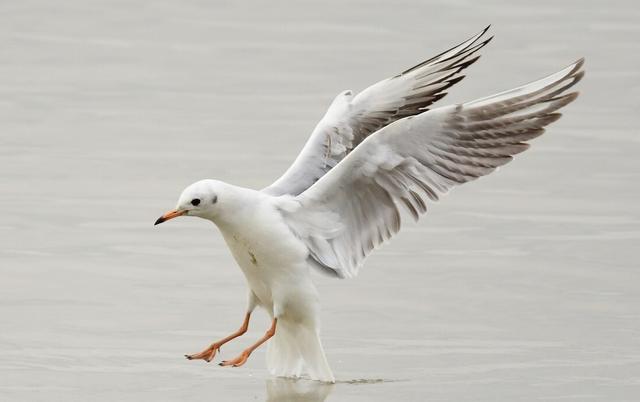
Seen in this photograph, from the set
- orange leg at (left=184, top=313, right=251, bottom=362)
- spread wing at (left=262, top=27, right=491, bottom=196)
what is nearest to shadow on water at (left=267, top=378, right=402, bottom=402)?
orange leg at (left=184, top=313, right=251, bottom=362)

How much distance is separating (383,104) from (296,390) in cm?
220

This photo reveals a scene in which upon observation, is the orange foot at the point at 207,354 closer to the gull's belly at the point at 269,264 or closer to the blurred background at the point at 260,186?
the blurred background at the point at 260,186

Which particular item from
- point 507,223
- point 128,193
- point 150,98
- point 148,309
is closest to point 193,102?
point 150,98

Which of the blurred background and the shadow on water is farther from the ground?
the blurred background

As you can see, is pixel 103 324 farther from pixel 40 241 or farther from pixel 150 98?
pixel 150 98

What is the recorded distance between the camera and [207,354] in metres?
8.89

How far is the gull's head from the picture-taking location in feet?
28.9

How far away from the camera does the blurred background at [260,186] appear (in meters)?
8.88

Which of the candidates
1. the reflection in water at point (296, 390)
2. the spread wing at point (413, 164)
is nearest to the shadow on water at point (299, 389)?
the reflection in water at point (296, 390)

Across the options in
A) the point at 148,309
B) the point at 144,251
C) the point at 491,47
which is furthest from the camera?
the point at 491,47

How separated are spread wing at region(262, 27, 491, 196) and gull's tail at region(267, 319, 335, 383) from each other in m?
1.10

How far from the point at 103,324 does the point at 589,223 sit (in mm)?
3643

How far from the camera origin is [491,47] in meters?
18.3

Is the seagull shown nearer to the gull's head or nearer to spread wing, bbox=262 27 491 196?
the gull's head
